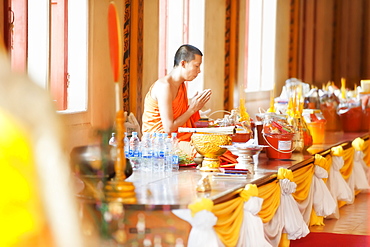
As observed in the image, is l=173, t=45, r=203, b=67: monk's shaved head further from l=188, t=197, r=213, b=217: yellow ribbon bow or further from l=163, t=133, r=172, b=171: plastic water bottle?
l=188, t=197, r=213, b=217: yellow ribbon bow

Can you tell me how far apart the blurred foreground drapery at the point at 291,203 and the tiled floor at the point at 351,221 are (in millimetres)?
67

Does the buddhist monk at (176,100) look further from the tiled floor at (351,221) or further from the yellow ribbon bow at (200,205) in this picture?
the yellow ribbon bow at (200,205)

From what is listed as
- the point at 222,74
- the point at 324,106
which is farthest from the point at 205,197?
the point at 222,74

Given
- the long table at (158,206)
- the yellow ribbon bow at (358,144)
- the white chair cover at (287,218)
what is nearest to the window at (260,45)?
the yellow ribbon bow at (358,144)

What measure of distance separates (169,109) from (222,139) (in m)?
0.90

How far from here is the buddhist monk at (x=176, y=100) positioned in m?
4.21

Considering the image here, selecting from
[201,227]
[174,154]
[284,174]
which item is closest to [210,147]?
[174,154]

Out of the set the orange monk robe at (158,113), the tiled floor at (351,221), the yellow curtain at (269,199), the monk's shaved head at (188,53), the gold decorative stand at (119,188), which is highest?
the monk's shaved head at (188,53)

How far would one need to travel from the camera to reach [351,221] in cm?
502

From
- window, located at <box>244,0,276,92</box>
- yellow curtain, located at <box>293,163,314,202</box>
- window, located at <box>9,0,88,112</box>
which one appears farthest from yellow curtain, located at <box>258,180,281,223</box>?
window, located at <box>244,0,276,92</box>

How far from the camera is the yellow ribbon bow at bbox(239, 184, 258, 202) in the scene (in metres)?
2.92

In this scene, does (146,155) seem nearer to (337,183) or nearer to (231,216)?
(231,216)

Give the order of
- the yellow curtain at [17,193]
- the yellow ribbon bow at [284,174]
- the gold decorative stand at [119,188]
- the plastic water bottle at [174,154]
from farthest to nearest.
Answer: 1. the yellow ribbon bow at [284,174]
2. the plastic water bottle at [174,154]
3. the gold decorative stand at [119,188]
4. the yellow curtain at [17,193]

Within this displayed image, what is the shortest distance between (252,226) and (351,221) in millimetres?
2340
